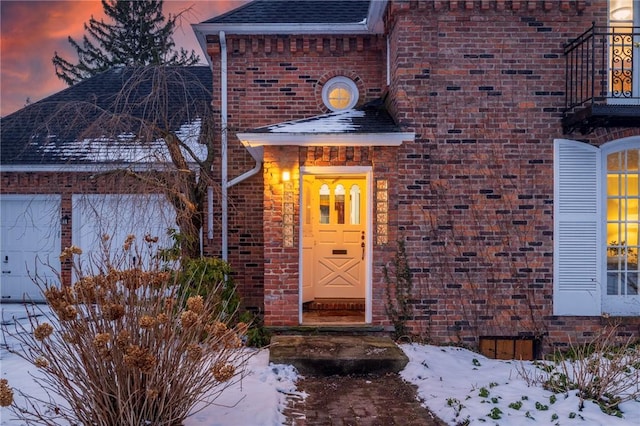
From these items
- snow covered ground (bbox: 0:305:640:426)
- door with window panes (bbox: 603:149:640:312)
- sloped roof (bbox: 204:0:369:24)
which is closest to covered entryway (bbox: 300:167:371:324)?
snow covered ground (bbox: 0:305:640:426)

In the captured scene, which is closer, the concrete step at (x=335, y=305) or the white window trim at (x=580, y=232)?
the white window trim at (x=580, y=232)

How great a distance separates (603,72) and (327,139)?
416cm

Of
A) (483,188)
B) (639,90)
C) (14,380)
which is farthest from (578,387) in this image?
(14,380)

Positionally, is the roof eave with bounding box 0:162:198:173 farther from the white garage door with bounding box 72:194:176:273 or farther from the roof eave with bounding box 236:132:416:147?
the roof eave with bounding box 236:132:416:147

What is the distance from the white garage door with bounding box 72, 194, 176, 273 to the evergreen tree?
1315cm

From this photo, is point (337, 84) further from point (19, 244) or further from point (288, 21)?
point (19, 244)

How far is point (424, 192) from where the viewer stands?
7.24m

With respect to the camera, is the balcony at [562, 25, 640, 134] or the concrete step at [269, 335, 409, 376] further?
the balcony at [562, 25, 640, 134]

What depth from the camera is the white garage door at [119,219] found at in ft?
22.3

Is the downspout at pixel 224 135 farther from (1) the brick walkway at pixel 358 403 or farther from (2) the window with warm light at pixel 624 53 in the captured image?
(2) the window with warm light at pixel 624 53

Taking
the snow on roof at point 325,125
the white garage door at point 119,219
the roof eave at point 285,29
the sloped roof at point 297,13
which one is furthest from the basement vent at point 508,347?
the sloped roof at point 297,13

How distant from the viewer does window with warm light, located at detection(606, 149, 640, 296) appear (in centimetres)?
735

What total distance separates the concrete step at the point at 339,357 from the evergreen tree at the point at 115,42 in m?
18.3

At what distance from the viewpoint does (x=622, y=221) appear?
734 centimetres
